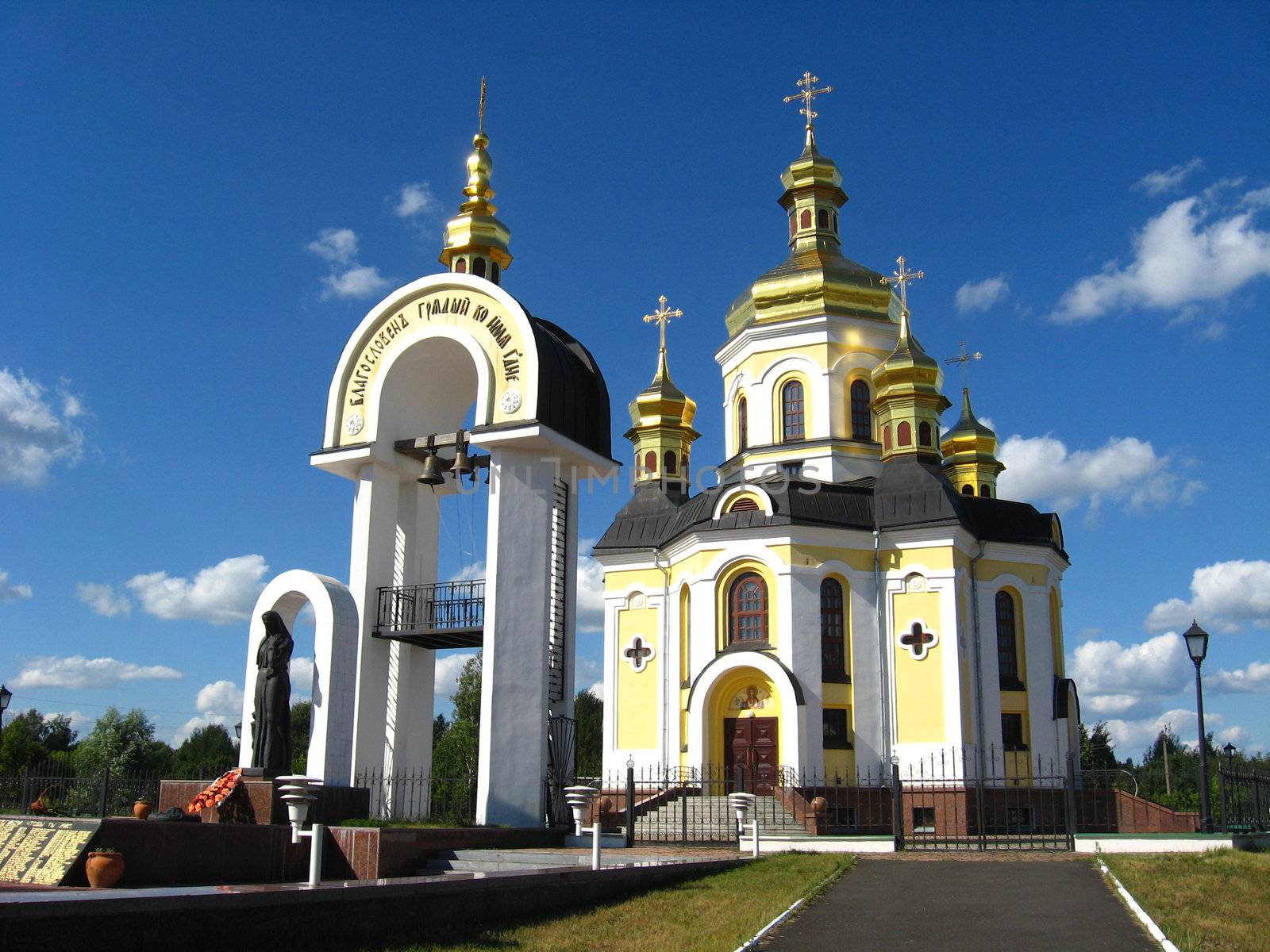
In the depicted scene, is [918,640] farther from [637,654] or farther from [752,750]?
[637,654]

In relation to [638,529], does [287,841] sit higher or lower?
lower

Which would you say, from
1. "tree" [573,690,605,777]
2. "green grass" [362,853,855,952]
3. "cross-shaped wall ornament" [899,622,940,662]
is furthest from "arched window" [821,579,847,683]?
"tree" [573,690,605,777]

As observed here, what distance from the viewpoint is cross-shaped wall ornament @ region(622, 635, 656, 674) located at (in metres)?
27.8

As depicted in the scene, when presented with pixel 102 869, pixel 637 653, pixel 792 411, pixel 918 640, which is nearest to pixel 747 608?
pixel 637 653

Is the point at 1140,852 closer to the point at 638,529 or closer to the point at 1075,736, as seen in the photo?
the point at 1075,736

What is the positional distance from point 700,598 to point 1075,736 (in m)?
9.35

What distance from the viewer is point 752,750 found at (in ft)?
81.1

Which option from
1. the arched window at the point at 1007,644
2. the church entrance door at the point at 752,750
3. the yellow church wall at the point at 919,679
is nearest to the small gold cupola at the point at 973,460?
the arched window at the point at 1007,644

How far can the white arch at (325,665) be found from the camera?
13570mm

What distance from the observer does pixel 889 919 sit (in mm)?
9109

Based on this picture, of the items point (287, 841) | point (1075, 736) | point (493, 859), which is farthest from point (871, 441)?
point (287, 841)

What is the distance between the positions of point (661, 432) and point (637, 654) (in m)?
6.60

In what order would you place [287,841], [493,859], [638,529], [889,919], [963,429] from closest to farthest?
[889,919] < [287,841] < [493,859] < [638,529] < [963,429]

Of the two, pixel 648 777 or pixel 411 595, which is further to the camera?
pixel 648 777
